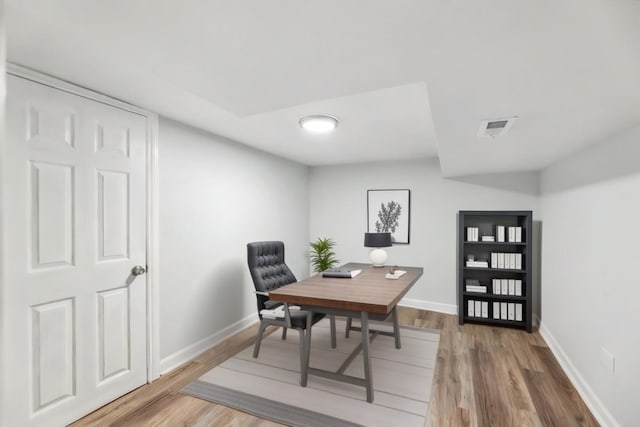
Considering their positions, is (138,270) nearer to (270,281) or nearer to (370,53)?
(270,281)

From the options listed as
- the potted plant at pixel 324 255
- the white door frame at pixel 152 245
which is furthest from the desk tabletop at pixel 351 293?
the potted plant at pixel 324 255

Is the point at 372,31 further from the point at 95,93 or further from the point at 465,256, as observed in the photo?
the point at 465,256

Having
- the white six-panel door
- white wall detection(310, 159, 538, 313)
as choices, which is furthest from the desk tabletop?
white wall detection(310, 159, 538, 313)

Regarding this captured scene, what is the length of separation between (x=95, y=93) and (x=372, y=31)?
2.18m

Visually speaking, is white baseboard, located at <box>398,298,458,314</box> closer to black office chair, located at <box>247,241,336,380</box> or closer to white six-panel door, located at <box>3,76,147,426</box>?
black office chair, located at <box>247,241,336,380</box>

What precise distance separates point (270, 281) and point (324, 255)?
1.93m

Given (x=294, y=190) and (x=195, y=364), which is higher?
(x=294, y=190)

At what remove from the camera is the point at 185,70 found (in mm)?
1338

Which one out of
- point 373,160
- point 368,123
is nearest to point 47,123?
point 368,123

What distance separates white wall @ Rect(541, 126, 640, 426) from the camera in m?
1.81

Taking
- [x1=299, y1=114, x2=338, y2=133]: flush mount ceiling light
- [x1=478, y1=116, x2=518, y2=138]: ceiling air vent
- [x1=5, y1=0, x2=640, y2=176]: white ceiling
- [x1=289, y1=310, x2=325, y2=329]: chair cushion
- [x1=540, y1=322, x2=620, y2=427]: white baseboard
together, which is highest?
[x1=299, y1=114, x2=338, y2=133]: flush mount ceiling light

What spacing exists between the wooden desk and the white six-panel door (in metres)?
1.22

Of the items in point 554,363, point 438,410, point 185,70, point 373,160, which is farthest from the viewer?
point 373,160

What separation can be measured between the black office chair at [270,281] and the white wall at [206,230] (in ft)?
1.57
